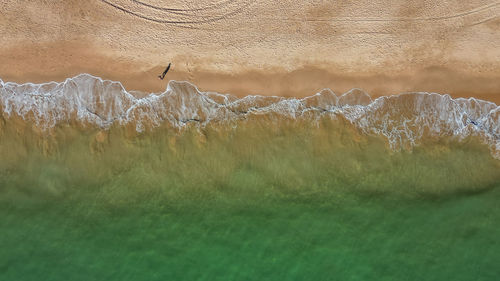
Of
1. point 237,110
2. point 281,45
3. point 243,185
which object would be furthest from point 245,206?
point 281,45

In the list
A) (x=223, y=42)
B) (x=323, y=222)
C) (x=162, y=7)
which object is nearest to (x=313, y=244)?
(x=323, y=222)

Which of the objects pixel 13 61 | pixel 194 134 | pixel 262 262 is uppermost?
pixel 13 61

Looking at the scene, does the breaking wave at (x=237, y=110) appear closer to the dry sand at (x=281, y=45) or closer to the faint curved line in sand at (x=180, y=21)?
the dry sand at (x=281, y=45)

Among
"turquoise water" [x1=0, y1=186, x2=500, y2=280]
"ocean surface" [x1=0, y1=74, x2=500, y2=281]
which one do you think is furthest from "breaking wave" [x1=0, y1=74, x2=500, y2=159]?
"turquoise water" [x1=0, y1=186, x2=500, y2=280]

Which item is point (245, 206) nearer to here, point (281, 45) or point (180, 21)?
point (281, 45)

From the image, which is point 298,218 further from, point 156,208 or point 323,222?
point 156,208

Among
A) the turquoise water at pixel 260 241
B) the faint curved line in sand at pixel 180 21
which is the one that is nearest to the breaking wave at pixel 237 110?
the faint curved line in sand at pixel 180 21
